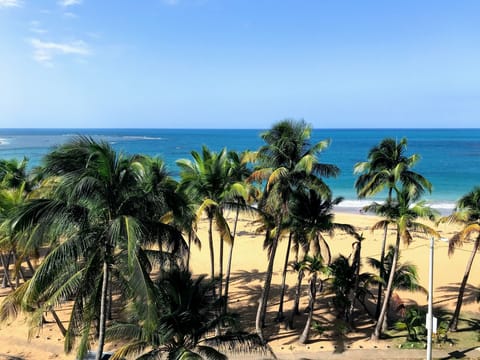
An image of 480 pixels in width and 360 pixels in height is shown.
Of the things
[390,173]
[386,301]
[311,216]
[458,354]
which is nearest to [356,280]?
[386,301]

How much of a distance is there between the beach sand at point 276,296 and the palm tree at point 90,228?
→ 15.5ft

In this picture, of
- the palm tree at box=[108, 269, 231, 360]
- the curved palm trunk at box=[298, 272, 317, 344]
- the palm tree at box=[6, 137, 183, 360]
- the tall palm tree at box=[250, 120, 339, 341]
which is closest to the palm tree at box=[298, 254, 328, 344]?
the curved palm trunk at box=[298, 272, 317, 344]

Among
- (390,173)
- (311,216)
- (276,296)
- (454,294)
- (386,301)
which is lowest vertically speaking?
(276,296)

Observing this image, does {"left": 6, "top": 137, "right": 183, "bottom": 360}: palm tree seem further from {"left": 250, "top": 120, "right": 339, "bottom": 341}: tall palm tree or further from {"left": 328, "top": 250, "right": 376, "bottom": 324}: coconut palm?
{"left": 328, "top": 250, "right": 376, "bottom": 324}: coconut palm

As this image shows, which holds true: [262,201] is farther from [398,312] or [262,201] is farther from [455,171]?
[455,171]

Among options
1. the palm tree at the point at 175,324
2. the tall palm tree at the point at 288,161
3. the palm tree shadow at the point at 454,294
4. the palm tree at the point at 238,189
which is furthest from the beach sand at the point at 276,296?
the palm tree at the point at 175,324

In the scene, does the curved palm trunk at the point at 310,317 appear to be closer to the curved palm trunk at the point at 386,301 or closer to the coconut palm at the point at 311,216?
the coconut palm at the point at 311,216

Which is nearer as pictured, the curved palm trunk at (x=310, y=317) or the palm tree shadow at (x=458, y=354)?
the palm tree shadow at (x=458, y=354)

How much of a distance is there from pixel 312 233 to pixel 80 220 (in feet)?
29.8

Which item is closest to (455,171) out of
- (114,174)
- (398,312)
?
(398,312)

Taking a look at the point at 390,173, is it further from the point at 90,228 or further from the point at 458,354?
the point at 90,228

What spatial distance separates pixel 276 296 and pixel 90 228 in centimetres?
1382

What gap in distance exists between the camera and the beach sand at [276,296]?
48.6ft

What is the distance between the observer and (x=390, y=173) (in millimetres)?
15391
